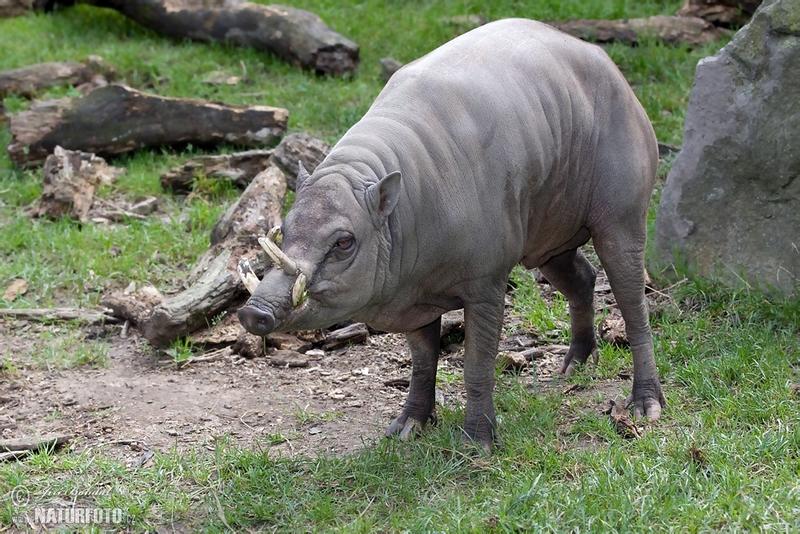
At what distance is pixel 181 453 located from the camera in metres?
5.31

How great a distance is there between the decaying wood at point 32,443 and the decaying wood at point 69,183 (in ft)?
10.0

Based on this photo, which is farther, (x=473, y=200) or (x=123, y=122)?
(x=123, y=122)

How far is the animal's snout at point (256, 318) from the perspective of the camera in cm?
421

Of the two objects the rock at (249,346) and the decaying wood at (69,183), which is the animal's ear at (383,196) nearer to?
the rock at (249,346)

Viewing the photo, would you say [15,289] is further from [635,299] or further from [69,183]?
A: [635,299]

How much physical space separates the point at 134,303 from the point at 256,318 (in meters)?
2.77

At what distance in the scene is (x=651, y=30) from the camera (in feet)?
32.9

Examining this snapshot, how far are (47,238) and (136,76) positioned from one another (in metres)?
2.95

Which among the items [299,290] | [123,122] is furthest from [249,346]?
[123,122]

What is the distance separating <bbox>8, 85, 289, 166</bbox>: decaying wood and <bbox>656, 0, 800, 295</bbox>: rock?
3.54 m

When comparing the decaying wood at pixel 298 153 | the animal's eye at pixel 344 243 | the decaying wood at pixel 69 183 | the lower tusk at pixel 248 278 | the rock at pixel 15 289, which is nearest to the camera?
the lower tusk at pixel 248 278

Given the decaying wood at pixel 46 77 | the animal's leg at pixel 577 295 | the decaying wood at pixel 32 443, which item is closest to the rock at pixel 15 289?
the decaying wood at pixel 32 443

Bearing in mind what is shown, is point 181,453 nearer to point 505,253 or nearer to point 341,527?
point 341,527

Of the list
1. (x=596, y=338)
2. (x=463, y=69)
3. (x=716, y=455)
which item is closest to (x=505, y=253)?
(x=463, y=69)
